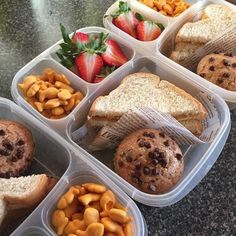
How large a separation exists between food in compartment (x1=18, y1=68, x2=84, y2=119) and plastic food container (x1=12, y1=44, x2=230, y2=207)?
0.02 meters

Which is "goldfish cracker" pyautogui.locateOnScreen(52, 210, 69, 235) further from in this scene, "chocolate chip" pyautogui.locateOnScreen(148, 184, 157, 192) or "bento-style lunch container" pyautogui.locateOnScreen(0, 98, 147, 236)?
"chocolate chip" pyautogui.locateOnScreen(148, 184, 157, 192)

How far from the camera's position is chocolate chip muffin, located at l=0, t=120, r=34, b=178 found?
860 mm

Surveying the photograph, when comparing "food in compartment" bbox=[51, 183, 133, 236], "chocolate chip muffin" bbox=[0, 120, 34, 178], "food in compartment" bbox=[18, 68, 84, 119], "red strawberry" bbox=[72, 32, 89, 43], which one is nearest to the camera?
"food in compartment" bbox=[51, 183, 133, 236]

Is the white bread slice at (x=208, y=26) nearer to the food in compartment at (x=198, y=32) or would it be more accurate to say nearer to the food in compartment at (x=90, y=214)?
the food in compartment at (x=198, y=32)

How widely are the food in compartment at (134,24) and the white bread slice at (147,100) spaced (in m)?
0.16

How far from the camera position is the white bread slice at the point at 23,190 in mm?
794

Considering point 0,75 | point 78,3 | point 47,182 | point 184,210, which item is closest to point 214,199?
point 184,210

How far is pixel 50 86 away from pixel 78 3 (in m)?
0.44

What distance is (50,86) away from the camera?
3.31 ft

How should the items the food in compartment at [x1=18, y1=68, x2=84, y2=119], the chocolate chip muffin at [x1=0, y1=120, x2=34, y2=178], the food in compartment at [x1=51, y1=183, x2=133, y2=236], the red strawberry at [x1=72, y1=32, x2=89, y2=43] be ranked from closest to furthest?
the food in compartment at [x1=51, y1=183, x2=133, y2=236] → the chocolate chip muffin at [x1=0, y1=120, x2=34, y2=178] → the food in compartment at [x1=18, y1=68, x2=84, y2=119] → the red strawberry at [x1=72, y1=32, x2=89, y2=43]

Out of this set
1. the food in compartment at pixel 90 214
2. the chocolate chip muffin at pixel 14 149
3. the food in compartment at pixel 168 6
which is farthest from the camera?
the food in compartment at pixel 168 6

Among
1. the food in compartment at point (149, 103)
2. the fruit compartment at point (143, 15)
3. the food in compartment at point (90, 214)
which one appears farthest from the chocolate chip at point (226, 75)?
the food in compartment at point (90, 214)

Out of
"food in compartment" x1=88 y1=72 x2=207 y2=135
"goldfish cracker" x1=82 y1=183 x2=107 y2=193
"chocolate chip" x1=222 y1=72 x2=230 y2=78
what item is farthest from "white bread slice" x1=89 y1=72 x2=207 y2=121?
"goldfish cracker" x1=82 y1=183 x2=107 y2=193

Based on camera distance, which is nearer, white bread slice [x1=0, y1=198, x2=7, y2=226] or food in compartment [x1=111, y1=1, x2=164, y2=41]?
white bread slice [x1=0, y1=198, x2=7, y2=226]
